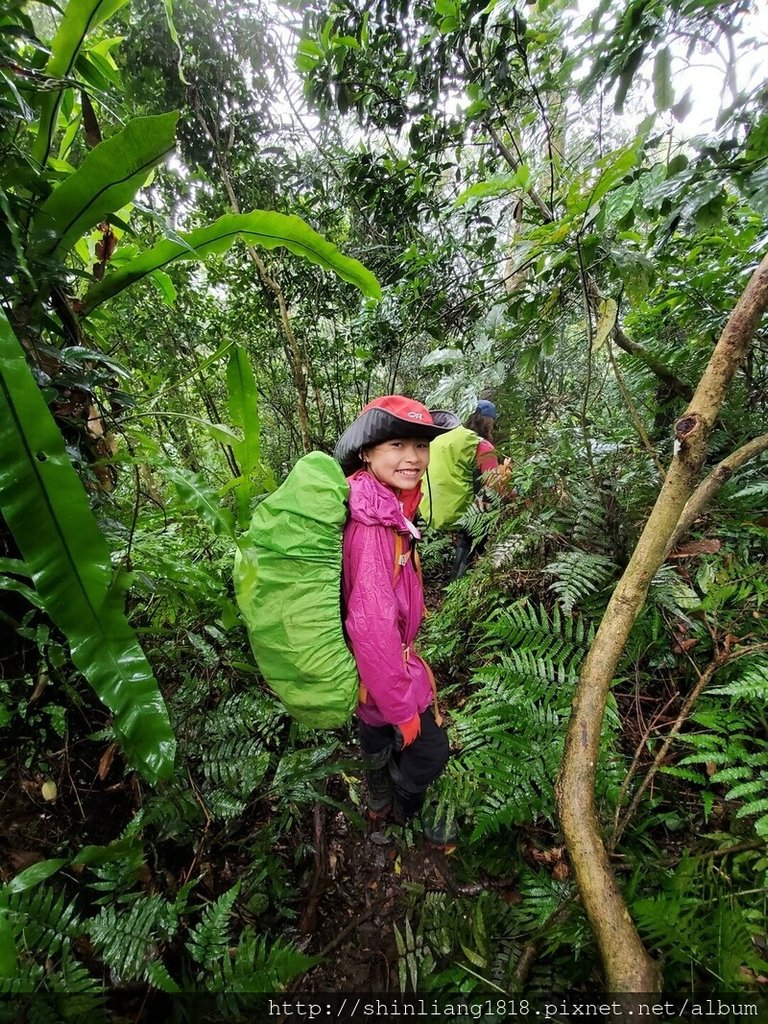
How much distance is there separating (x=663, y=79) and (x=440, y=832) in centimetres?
316

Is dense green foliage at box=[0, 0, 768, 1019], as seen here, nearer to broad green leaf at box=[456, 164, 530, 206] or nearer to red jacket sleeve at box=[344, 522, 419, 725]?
broad green leaf at box=[456, 164, 530, 206]

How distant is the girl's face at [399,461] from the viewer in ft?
5.94

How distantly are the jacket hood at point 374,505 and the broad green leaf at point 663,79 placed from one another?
1.55m

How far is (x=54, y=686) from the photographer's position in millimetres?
1562

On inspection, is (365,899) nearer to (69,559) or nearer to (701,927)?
(701,927)

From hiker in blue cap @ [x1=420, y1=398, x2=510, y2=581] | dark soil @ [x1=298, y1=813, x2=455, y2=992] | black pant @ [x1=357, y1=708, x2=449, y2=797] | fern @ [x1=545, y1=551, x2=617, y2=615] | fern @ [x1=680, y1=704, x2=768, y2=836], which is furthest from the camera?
hiker in blue cap @ [x1=420, y1=398, x2=510, y2=581]

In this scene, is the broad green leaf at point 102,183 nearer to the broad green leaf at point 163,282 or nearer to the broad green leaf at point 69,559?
the broad green leaf at point 163,282

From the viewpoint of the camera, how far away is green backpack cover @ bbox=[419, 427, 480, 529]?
3.65 m

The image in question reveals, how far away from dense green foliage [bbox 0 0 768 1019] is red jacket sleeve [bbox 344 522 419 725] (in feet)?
1.69

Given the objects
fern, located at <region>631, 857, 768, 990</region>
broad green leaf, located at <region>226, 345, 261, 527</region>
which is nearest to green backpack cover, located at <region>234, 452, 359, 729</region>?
broad green leaf, located at <region>226, 345, 261, 527</region>

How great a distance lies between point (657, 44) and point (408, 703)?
245 cm

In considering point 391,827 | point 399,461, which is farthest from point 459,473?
point 391,827

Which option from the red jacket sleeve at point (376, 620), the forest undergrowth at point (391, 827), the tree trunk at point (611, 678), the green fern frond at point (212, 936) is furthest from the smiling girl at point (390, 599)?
the green fern frond at point (212, 936)

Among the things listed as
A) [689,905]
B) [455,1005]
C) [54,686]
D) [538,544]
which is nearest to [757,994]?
[689,905]
